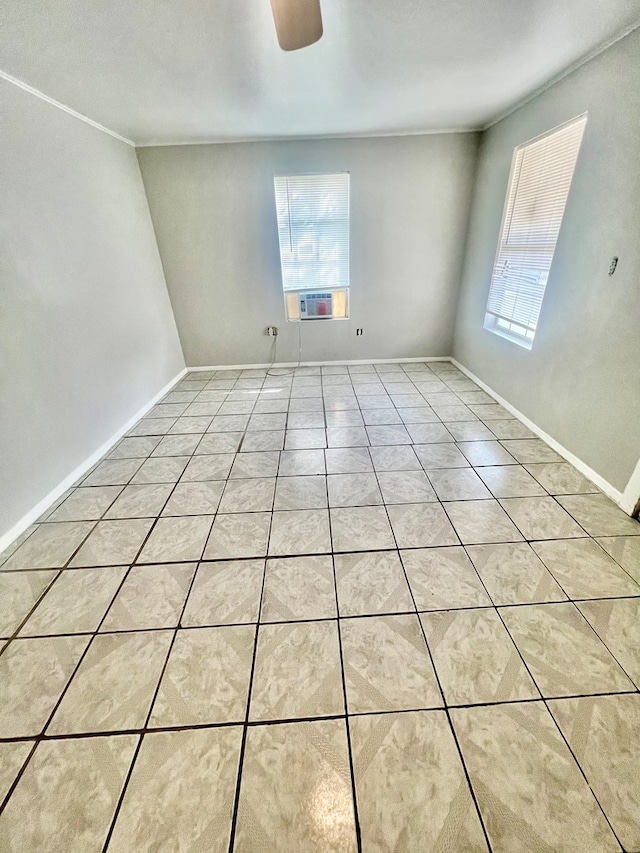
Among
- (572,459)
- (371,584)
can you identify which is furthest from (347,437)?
(572,459)

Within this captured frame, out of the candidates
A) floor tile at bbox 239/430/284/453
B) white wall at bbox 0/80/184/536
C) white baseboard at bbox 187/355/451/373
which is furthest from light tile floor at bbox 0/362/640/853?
white baseboard at bbox 187/355/451/373

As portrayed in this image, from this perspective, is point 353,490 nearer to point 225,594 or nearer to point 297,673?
point 225,594

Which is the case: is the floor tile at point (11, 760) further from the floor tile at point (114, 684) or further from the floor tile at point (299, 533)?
the floor tile at point (299, 533)

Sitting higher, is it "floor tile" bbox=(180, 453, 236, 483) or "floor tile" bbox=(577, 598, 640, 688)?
"floor tile" bbox=(180, 453, 236, 483)

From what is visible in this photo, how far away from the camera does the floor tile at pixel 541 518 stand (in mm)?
1741

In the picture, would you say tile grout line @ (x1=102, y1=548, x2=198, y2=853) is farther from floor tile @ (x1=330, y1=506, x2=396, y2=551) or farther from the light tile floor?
floor tile @ (x1=330, y1=506, x2=396, y2=551)

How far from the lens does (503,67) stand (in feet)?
6.81

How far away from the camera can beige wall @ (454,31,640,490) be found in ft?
5.91

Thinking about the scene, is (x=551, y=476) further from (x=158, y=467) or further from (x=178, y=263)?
(x=178, y=263)

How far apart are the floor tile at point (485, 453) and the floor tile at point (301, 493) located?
1096 mm

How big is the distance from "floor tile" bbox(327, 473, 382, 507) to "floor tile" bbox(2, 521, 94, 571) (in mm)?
1413

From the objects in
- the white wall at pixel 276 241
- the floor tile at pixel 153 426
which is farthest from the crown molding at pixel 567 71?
the floor tile at pixel 153 426

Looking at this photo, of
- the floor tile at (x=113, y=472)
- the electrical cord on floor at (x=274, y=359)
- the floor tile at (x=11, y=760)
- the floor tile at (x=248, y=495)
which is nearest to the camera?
the floor tile at (x=11, y=760)

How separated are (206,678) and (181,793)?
0.29m
